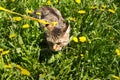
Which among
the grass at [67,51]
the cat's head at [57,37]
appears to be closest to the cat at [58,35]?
the cat's head at [57,37]

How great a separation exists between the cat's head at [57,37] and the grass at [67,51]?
0.37ft

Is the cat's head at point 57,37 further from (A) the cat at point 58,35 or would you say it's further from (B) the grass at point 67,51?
(B) the grass at point 67,51

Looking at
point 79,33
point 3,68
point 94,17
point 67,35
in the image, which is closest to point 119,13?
point 94,17

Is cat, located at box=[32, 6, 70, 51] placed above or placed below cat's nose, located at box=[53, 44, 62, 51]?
above

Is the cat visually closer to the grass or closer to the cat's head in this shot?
the cat's head

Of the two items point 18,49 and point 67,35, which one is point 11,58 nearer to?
point 18,49

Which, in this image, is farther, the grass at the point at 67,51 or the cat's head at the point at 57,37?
the cat's head at the point at 57,37

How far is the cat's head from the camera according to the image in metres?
4.33

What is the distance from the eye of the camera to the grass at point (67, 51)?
158 inches

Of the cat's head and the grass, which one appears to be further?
the cat's head

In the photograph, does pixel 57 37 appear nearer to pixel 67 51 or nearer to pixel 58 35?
pixel 58 35

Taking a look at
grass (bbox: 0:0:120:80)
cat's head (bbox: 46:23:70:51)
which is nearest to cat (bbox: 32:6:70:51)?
cat's head (bbox: 46:23:70:51)

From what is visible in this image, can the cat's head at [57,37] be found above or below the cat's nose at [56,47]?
above

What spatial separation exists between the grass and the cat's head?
0.11 m
